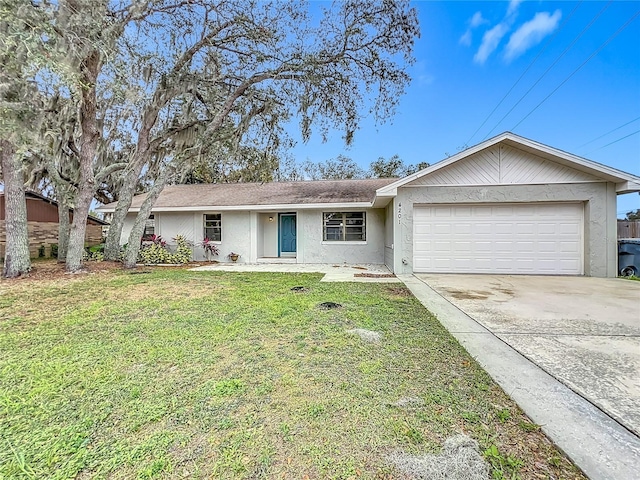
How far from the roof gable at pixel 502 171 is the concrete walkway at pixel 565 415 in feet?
20.5

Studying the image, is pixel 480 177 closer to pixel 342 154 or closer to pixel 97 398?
pixel 97 398

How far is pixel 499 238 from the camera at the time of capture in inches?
353

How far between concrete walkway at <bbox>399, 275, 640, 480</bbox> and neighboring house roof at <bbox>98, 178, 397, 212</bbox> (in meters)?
8.48

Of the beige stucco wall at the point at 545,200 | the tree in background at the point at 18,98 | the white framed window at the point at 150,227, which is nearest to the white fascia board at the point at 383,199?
the beige stucco wall at the point at 545,200

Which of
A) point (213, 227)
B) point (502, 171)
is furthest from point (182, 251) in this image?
point (502, 171)

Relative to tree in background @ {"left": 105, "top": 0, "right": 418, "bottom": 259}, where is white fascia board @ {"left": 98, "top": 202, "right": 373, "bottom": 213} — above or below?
below

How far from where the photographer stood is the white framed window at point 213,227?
13062 millimetres

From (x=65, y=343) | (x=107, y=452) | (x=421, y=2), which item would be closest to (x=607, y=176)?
(x=421, y=2)

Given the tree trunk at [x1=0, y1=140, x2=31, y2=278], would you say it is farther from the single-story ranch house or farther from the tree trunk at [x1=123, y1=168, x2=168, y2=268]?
the single-story ranch house

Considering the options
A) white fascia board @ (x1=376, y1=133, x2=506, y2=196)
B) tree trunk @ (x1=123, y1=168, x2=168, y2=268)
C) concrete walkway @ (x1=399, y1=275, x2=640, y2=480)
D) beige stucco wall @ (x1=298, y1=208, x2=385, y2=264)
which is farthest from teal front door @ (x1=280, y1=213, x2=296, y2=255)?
concrete walkway @ (x1=399, y1=275, x2=640, y2=480)

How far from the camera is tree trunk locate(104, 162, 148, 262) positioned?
1099cm

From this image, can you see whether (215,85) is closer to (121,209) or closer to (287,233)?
(121,209)

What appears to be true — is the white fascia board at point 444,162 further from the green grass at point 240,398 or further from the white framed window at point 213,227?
the white framed window at point 213,227

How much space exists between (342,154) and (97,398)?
25.2m
